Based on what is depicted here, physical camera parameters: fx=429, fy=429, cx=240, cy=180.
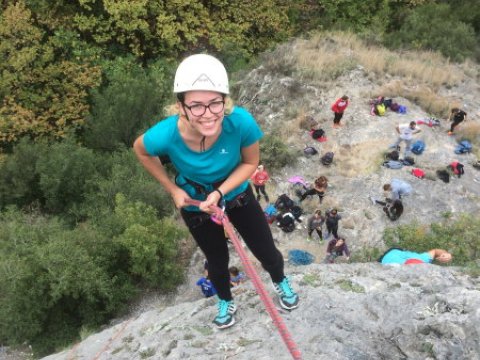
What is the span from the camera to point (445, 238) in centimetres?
677

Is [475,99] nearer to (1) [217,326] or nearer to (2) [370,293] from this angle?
(2) [370,293]

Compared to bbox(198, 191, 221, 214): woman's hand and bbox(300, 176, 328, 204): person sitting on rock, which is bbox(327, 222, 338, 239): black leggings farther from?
bbox(198, 191, 221, 214): woman's hand

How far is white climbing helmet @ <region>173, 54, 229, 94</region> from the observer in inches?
80.2

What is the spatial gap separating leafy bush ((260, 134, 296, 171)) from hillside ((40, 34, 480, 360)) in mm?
165

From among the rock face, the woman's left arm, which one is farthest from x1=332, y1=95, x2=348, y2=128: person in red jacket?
the woman's left arm

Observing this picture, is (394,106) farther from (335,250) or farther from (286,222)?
(335,250)

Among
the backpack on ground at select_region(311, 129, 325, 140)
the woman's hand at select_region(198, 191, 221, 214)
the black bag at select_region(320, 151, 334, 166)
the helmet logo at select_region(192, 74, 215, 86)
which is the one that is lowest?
the black bag at select_region(320, 151, 334, 166)

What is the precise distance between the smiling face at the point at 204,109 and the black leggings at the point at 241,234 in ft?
2.15

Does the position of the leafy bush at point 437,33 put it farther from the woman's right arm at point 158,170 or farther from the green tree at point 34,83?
the woman's right arm at point 158,170

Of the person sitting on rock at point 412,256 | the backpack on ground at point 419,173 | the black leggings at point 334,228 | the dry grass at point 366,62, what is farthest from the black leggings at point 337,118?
the person sitting on rock at point 412,256

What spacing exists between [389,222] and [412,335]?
5115 mm

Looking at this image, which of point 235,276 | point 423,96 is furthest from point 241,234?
point 423,96

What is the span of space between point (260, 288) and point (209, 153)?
2.56 ft

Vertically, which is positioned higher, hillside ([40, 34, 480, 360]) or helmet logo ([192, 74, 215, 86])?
helmet logo ([192, 74, 215, 86])
